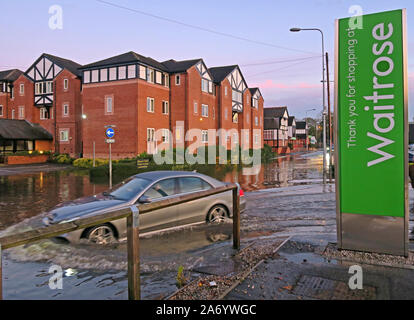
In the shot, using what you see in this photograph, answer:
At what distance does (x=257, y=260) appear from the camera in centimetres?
525

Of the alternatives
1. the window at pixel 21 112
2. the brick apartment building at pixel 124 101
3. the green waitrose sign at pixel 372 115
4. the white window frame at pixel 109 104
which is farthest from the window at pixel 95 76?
the green waitrose sign at pixel 372 115

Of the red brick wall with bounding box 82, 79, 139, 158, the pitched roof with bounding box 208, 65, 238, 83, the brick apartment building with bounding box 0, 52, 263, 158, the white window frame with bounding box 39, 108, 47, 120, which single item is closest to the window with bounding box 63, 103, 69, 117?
the brick apartment building with bounding box 0, 52, 263, 158

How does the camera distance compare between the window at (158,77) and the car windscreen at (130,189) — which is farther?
the window at (158,77)

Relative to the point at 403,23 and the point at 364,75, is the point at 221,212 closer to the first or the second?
the point at 364,75

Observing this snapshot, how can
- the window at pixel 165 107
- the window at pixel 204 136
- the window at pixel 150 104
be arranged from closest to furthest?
the window at pixel 150 104 → the window at pixel 165 107 → the window at pixel 204 136

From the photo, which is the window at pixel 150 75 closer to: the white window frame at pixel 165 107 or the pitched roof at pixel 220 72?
the white window frame at pixel 165 107

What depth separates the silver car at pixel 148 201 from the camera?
6.60 m

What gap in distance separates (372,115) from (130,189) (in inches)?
202

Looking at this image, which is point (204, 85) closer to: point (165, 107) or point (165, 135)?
point (165, 107)

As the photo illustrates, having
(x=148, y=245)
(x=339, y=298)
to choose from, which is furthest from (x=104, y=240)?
(x=339, y=298)

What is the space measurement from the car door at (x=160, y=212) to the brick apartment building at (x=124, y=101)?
2470 centimetres

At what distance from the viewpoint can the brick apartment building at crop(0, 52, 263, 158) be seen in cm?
3222

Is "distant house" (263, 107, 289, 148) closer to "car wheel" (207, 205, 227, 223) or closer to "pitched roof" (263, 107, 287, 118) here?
"pitched roof" (263, 107, 287, 118)
